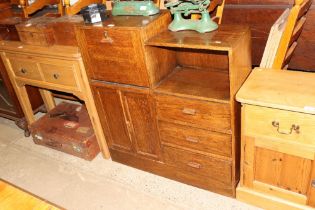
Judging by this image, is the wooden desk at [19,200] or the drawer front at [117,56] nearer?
the wooden desk at [19,200]

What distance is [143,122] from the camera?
2.11m

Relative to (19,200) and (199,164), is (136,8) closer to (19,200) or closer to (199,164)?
(199,164)

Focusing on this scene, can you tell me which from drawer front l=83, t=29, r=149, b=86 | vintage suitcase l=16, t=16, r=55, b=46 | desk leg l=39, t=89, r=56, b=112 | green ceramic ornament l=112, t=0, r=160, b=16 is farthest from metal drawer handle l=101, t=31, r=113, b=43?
desk leg l=39, t=89, r=56, b=112

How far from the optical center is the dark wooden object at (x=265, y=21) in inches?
81.7

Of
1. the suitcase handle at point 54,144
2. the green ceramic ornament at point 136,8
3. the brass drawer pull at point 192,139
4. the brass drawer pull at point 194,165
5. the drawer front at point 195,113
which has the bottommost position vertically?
the suitcase handle at point 54,144

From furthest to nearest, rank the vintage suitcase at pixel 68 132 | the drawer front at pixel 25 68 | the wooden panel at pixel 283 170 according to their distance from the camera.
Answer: the vintage suitcase at pixel 68 132, the drawer front at pixel 25 68, the wooden panel at pixel 283 170

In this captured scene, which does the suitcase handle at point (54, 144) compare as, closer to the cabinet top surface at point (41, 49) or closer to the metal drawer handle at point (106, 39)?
the cabinet top surface at point (41, 49)

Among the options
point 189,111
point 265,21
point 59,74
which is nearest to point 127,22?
point 189,111

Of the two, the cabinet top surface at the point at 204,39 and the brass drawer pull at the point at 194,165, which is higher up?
the cabinet top surface at the point at 204,39

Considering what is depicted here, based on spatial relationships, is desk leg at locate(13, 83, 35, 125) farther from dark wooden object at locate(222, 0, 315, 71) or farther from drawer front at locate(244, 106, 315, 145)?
drawer front at locate(244, 106, 315, 145)

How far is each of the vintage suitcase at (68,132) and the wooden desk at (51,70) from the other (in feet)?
0.42

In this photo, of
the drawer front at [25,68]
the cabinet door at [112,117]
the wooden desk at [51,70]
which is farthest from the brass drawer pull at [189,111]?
the drawer front at [25,68]

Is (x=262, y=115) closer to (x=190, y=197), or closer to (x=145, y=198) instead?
(x=190, y=197)

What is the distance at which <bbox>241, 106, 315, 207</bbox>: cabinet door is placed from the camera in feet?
5.06
